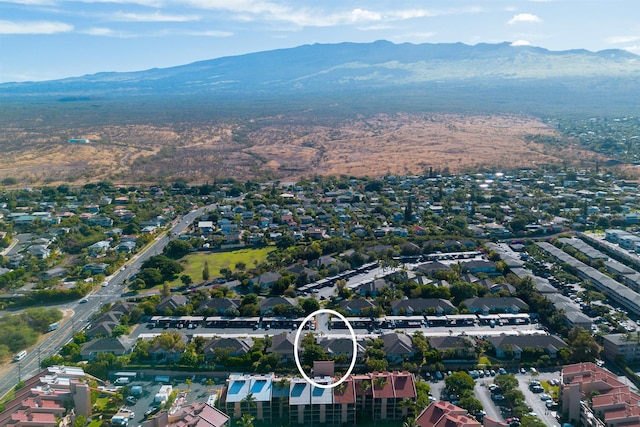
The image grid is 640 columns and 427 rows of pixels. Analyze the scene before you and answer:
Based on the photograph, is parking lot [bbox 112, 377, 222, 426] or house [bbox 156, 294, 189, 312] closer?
parking lot [bbox 112, 377, 222, 426]

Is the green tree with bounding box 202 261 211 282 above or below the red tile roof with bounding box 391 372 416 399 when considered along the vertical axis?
below

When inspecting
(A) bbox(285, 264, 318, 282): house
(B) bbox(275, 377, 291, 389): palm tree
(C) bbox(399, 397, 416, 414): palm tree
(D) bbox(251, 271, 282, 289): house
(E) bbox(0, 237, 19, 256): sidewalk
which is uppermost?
(B) bbox(275, 377, 291, 389): palm tree

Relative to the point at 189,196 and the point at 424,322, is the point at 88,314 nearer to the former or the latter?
the point at 424,322

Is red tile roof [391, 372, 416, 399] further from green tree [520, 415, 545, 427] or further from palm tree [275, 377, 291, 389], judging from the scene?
palm tree [275, 377, 291, 389]

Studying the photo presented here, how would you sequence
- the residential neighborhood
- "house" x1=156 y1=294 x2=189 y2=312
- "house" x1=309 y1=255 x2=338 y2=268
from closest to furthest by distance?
the residential neighborhood < "house" x1=156 y1=294 x2=189 y2=312 < "house" x1=309 y1=255 x2=338 y2=268

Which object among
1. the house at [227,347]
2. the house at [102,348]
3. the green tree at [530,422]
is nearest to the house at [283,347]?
the house at [227,347]

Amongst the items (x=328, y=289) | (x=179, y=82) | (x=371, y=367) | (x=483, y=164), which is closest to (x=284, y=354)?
(x=371, y=367)

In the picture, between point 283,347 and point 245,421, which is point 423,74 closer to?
point 283,347

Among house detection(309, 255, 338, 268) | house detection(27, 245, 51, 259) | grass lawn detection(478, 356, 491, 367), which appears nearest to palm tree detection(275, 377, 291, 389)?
grass lawn detection(478, 356, 491, 367)
